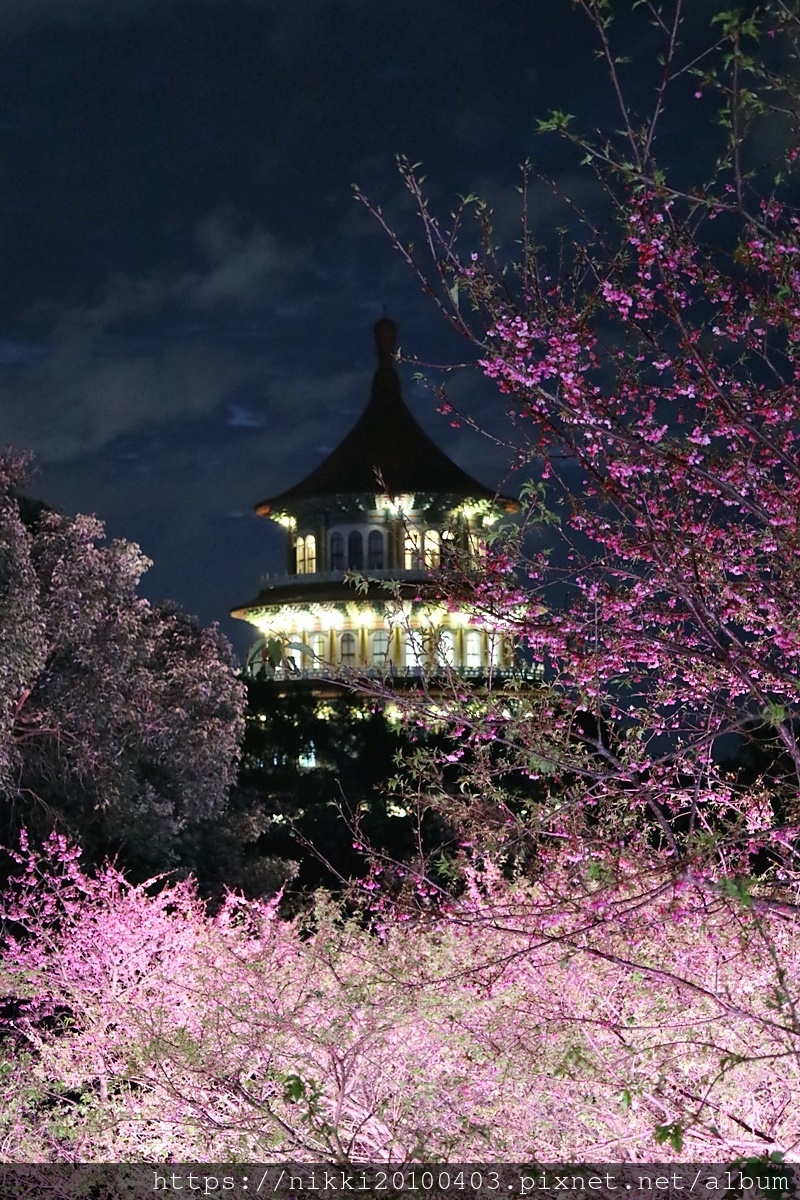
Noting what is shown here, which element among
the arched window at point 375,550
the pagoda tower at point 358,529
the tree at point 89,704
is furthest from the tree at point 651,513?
the arched window at point 375,550

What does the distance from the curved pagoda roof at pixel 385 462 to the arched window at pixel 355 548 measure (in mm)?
1865

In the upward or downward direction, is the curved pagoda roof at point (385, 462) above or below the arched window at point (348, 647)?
above

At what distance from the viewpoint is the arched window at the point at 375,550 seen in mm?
60316

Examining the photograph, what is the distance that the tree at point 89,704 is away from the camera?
18.0m

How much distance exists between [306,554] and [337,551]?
1.50 meters

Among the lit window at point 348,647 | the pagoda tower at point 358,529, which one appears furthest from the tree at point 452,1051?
the lit window at point 348,647

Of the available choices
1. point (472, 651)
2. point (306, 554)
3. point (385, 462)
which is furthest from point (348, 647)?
point (385, 462)

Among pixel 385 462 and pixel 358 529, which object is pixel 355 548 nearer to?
pixel 358 529

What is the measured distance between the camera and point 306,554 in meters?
61.7

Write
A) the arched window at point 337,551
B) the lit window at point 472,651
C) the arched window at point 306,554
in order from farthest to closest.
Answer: the arched window at point 306,554, the arched window at point 337,551, the lit window at point 472,651

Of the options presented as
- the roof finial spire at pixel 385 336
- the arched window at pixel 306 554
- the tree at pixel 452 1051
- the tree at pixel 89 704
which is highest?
the roof finial spire at pixel 385 336

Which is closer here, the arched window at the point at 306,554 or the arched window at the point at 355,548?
A: the arched window at the point at 355,548

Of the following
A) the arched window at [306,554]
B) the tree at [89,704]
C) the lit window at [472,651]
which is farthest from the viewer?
the arched window at [306,554]

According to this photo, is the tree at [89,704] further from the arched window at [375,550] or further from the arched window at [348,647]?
the arched window at [375,550]
